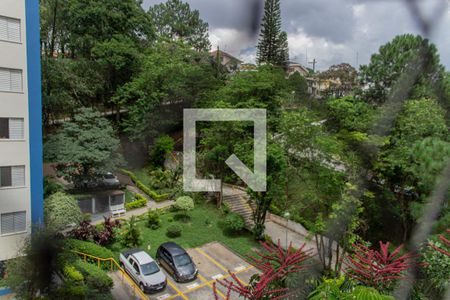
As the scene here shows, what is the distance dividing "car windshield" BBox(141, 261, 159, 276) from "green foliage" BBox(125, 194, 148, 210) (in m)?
2.54

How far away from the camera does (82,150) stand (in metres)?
6.28

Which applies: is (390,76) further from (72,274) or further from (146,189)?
(72,274)

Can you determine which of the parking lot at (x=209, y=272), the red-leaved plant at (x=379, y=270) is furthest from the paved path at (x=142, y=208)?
the red-leaved plant at (x=379, y=270)

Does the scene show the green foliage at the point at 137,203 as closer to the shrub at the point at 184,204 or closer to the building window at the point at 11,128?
the shrub at the point at 184,204

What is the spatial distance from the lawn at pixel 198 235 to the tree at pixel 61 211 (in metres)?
0.80

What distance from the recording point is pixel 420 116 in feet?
16.4

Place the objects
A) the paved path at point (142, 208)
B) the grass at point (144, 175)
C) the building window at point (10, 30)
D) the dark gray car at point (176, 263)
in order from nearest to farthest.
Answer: the building window at point (10, 30)
the dark gray car at point (176, 263)
the paved path at point (142, 208)
the grass at point (144, 175)

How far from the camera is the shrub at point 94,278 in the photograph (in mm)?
3979

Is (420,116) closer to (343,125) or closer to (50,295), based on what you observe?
(343,125)

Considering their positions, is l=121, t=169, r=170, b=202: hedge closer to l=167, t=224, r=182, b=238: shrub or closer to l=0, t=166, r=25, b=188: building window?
l=167, t=224, r=182, b=238: shrub

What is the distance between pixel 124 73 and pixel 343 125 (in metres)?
6.24

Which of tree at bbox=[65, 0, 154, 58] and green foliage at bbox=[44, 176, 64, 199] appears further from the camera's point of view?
tree at bbox=[65, 0, 154, 58]

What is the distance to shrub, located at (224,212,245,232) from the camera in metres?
6.21

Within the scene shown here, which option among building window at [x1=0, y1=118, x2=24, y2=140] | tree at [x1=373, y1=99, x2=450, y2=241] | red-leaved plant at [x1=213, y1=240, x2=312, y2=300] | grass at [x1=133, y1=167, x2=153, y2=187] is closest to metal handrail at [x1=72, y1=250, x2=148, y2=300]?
building window at [x1=0, y1=118, x2=24, y2=140]
